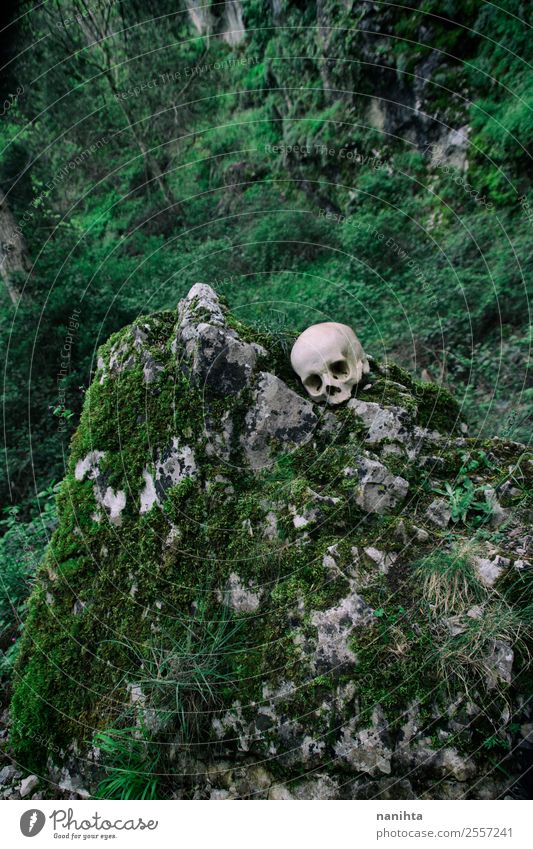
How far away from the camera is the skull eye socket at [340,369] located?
13.1 ft

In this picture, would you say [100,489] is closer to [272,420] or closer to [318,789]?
[272,420]

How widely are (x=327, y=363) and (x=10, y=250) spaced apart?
7.88 metres

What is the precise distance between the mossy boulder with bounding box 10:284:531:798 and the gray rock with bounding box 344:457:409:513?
0.01 m

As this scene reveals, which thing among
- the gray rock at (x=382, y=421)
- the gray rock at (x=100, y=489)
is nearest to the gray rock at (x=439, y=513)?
the gray rock at (x=382, y=421)

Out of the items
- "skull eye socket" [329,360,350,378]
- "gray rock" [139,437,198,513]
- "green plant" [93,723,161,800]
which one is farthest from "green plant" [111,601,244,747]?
"skull eye socket" [329,360,350,378]

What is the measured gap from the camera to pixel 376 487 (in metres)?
3.63

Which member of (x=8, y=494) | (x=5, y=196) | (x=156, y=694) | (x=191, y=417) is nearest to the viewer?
(x=156, y=694)

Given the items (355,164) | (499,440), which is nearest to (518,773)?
(499,440)

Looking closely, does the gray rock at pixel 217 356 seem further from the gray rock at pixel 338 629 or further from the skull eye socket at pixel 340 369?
the gray rock at pixel 338 629

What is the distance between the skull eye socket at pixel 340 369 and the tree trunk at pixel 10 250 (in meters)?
7.27

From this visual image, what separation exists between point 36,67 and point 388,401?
12179 mm

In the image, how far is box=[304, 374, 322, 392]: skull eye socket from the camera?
4.01 metres

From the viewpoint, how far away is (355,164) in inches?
420

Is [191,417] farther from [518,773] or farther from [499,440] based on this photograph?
[518,773]
